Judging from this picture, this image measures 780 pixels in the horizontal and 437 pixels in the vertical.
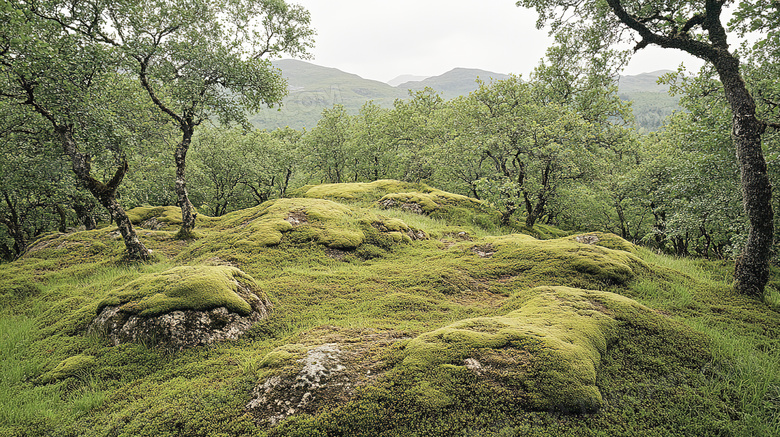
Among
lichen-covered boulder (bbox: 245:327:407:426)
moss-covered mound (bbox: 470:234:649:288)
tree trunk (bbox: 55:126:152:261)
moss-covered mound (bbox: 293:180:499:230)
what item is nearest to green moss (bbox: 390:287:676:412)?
lichen-covered boulder (bbox: 245:327:407:426)

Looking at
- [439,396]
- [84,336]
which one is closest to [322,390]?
[439,396]

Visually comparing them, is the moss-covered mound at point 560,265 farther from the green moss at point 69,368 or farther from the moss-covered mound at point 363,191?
the moss-covered mound at point 363,191

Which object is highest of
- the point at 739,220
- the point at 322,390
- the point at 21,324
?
the point at 739,220

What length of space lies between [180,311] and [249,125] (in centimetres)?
1273

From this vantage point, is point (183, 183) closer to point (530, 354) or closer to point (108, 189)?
point (108, 189)

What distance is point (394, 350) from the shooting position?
526cm

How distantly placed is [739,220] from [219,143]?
A: 134 ft

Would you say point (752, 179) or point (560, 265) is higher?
point (752, 179)

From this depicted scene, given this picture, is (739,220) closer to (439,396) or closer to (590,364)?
(590,364)

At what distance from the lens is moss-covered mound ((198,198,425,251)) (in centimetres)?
1301

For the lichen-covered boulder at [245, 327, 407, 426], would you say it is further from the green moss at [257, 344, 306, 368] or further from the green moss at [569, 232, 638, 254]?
the green moss at [569, 232, 638, 254]

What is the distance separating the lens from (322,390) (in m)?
4.41

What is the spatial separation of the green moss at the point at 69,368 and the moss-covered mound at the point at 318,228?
6431 millimetres

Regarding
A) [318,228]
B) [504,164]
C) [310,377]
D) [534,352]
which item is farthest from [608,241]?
[310,377]
